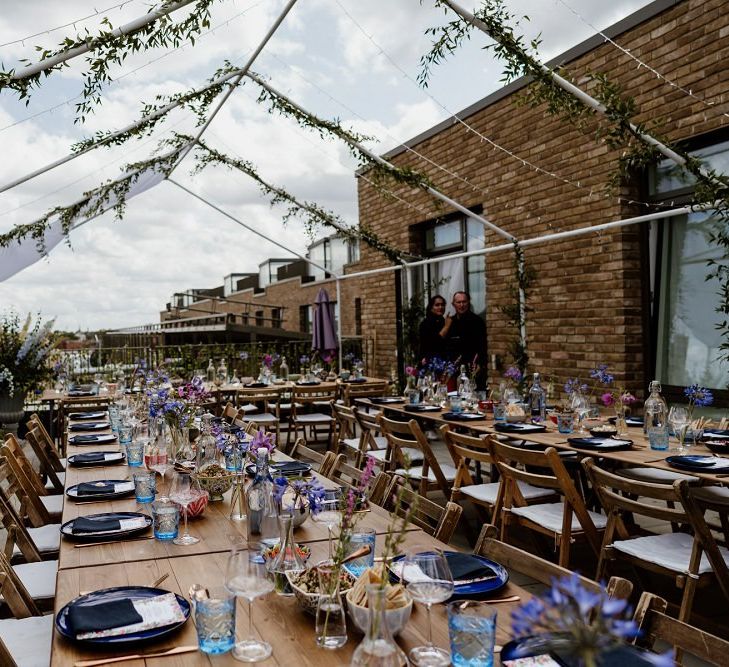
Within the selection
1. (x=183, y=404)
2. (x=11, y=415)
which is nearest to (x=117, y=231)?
(x=11, y=415)

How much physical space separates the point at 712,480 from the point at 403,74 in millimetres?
4367

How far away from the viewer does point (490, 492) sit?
165 inches

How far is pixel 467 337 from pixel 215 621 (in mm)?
7846

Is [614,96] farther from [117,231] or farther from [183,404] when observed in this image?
[117,231]

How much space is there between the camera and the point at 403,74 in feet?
20.5

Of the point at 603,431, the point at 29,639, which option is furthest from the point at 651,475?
the point at 29,639

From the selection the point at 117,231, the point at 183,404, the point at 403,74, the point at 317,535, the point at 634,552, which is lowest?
the point at 634,552

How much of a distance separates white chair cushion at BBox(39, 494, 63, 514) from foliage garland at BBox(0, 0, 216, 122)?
95.0 inches

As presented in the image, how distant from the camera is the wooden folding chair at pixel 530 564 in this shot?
168cm

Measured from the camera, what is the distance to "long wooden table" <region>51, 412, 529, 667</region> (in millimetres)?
1561

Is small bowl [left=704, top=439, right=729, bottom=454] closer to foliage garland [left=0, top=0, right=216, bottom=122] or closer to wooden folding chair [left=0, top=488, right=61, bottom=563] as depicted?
wooden folding chair [left=0, top=488, right=61, bottom=563]

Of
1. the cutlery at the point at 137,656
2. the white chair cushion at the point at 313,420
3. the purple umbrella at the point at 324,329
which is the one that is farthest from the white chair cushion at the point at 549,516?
the purple umbrella at the point at 324,329

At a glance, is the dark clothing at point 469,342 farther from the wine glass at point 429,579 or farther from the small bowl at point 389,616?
the small bowl at point 389,616

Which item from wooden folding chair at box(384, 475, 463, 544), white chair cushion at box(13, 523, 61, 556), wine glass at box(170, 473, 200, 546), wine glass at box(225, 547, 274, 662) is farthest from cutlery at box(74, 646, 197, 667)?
white chair cushion at box(13, 523, 61, 556)
